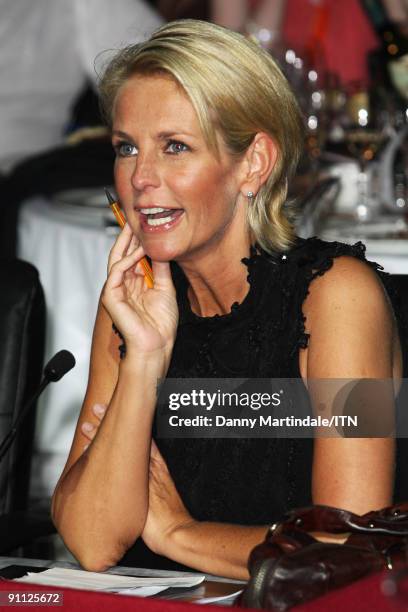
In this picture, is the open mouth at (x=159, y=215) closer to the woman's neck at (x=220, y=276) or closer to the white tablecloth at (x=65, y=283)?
the woman's neck at (x=220, y=276)

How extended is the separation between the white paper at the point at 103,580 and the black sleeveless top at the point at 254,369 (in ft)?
1.65

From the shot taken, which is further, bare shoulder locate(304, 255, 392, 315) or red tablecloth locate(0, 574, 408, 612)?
bare shoulder locate(304, 255, 392, 315)

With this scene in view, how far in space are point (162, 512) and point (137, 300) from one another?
14.3 inches

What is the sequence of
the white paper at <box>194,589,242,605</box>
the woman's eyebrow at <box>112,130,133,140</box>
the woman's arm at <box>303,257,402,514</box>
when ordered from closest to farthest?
the white paper at <box>194,589,242,605</box>
the woman's arm at <box>303,257,402,514</box>
the woman's eyebrow at <box>112,130,133,140</box>

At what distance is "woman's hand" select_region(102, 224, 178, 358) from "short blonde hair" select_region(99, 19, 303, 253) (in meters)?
0.25

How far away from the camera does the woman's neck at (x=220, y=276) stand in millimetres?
2047

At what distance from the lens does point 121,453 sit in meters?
1.92

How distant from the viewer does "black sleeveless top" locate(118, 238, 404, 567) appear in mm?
1987

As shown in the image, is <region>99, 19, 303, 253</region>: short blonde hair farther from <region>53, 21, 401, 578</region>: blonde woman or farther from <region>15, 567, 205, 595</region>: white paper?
<region>15, 567, 205, 595</region>: white paper

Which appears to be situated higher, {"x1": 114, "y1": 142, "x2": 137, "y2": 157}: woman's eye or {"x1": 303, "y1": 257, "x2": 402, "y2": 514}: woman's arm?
{"x1": 114, "y1": 142, "x2": 137, "y2": 157}: woman's eye

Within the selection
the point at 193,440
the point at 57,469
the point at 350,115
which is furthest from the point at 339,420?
the point at 57,469

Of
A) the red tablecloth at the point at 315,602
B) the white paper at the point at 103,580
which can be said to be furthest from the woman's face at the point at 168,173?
the red tablecloth at the point at 315,602

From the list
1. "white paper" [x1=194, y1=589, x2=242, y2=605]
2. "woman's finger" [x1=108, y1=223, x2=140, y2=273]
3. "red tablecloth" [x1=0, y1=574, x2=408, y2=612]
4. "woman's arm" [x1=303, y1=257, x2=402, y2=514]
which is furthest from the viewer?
"woman's finger" [x1=108, y1=223, x2=140, y2=273]

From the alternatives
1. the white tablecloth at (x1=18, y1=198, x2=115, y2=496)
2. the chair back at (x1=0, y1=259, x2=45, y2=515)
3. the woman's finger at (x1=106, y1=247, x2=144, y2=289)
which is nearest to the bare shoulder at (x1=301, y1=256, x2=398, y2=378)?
the woman's finger at (x1=106, y1=247, x2=144, y2=289)
